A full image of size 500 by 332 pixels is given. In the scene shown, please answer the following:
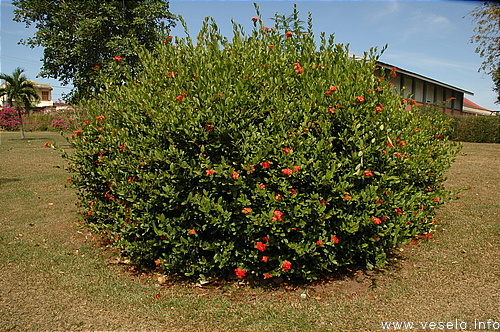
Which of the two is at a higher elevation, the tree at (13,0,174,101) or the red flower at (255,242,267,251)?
the tree at (13,0,174,101)

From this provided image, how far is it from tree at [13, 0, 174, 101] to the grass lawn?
16795mm

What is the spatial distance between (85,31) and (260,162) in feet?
64.4

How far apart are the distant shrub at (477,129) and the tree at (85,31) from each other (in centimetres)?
1816

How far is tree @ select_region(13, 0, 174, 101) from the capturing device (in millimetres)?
20281

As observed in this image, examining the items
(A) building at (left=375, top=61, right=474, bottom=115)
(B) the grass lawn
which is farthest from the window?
(B) the grass lawn

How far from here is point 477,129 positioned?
2403 centimetres

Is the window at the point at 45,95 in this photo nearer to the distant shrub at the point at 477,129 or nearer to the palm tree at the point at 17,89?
the palm tree at the point at 17,89

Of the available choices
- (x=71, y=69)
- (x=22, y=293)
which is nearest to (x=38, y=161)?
(x=71, y=69)

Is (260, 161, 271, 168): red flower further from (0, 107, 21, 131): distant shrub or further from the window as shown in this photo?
the window

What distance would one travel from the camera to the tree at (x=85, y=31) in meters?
20.3

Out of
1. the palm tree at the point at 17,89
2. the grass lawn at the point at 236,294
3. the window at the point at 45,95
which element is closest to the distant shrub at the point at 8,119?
the palm tree at the point at 17,89

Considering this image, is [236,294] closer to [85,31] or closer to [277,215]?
[277,215]

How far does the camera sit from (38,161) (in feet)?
47.0

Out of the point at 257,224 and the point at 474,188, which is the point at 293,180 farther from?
the point at 474,188
